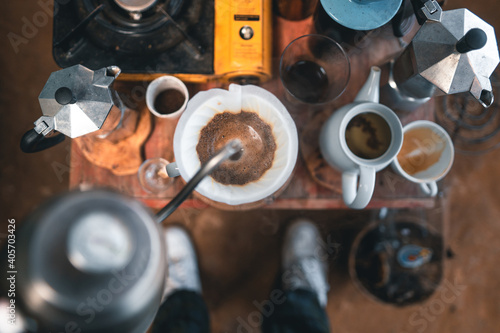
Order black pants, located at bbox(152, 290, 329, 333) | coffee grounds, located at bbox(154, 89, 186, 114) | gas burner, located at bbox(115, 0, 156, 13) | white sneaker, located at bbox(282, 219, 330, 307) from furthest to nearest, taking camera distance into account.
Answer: white sneaker, located at bbox(282, 219, 330, 307), black pants, located at bbox(152, 290, 329, 333), coffee grounds, located at bbox(154, 89, 186, 114), gas burner, located at bbox(115, 0, 156, 13)

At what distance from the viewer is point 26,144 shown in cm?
79

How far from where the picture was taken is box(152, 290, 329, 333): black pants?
1323mm

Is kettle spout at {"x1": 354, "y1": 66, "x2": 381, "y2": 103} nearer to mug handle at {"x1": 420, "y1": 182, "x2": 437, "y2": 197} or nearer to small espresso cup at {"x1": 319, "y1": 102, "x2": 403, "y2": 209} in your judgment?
small espresso cup at {"x1": 319, "y1": 102, "x2": 403, "y2": 209}

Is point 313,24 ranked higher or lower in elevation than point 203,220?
higher

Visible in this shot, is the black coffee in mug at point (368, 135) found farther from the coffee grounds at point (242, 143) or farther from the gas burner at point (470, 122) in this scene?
the gas burner at point (470, 122)

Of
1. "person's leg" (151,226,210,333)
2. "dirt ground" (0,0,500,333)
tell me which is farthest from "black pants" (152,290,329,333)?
"dirt ground" (0,0,500,333)

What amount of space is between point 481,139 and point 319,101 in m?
1.18

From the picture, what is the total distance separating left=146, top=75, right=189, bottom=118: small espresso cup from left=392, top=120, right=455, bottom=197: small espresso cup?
2.18 ft

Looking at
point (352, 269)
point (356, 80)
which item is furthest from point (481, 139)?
point (356, 80)

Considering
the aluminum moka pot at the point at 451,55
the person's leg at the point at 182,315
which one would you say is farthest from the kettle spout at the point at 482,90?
the person's leg at the point at 182,315

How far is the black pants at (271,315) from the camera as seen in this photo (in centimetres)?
132

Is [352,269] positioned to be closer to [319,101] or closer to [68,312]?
[319,101]

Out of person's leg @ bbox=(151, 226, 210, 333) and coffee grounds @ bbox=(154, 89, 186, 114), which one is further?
person's leg @ bbox=(151, 226, 210, 333)

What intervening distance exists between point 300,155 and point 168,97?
0.45 meters
